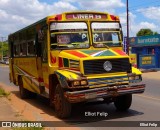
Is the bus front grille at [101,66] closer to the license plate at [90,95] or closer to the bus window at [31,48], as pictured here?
the license plate at [90,95]

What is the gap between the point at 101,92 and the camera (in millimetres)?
9484

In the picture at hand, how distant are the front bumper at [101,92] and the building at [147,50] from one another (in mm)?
25303

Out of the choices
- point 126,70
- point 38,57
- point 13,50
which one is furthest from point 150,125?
point 13,50

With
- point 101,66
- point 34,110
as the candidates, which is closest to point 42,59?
point 34,110

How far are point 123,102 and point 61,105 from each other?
202 centimetres

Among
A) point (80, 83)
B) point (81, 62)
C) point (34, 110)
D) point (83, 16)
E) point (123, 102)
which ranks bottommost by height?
point (34, 110)

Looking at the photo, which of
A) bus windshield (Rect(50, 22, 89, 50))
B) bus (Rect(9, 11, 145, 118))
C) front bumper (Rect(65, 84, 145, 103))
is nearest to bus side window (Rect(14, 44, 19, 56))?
bus (Rect(9, 11, 145, 118))

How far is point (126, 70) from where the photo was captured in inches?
396

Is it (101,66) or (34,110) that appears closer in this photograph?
(101,66)

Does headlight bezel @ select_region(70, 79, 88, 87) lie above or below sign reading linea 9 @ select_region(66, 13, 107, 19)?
below

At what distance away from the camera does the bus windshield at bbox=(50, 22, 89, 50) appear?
1065 centimetres

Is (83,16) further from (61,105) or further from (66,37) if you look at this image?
(61,105)

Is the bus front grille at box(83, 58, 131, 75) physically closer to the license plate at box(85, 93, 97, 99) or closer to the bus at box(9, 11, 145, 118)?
the bus at box(9, 11, 145, 118)

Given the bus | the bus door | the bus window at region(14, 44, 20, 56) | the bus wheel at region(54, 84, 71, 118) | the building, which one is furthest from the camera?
the building
